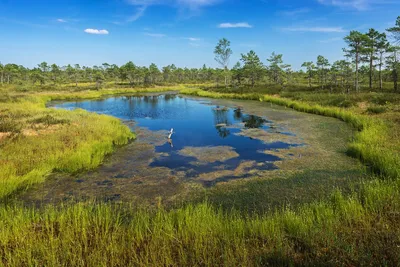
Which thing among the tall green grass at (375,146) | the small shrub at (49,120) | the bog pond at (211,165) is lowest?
the bog pond at (211,165)

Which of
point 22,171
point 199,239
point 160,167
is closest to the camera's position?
point 199,239

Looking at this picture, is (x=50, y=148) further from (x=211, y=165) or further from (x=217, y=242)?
(x=217, y=242)

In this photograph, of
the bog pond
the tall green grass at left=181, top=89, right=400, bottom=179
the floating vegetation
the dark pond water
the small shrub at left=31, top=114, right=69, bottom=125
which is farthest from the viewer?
the small shrub at left=31, top=114, right=69, bottom=125

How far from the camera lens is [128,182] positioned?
894cm

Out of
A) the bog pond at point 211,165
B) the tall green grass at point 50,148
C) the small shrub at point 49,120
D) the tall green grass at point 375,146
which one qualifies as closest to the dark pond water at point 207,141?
the bog pond at point 211,165

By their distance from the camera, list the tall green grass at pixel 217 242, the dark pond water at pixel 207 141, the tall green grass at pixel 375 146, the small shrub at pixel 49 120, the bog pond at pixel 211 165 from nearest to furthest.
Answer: the tall green grass at pixel 217 242 < the bog pond at pixel 211 165 < the tall green grass at pixel 375 146 < the dark pond water at pixel 207 141 < the small shrub at pixel 49 120

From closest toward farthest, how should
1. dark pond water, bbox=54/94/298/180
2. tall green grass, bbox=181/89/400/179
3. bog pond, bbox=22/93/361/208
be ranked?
bog pond, bbox=22/93/361/208, tall green grass, bbox=181/89/400/179, dark pond water, bbox=54/94/298/180

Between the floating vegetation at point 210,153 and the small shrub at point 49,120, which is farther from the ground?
the small shrub at point 49,120

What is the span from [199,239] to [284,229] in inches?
70.0

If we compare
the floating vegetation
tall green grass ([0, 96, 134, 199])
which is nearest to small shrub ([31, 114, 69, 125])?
tall green grass ([0, 96, 134, 199])

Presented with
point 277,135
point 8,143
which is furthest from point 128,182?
point 277,135

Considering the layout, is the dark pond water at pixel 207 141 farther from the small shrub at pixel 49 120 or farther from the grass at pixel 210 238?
the small shrub at pixel 49 120

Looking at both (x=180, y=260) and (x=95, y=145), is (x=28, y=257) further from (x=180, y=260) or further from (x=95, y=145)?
(x=95, y=145)

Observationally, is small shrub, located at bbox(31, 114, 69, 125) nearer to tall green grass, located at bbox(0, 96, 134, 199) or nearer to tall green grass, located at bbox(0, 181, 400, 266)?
tall green grass, located at bbox(0, 96, 134, 199)
